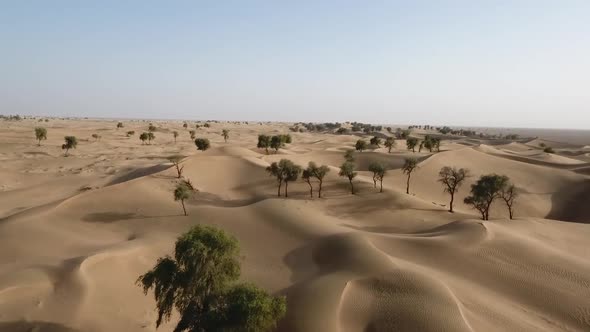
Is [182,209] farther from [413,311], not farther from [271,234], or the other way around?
[413,311]

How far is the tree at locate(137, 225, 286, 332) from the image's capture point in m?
12.3

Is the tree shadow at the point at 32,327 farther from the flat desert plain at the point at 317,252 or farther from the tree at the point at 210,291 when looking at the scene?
the tree at the point at 210,291

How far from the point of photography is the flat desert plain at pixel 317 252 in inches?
614

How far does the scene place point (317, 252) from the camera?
23.0 meters

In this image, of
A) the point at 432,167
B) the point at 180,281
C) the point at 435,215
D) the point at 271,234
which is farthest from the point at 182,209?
the point at 432,167

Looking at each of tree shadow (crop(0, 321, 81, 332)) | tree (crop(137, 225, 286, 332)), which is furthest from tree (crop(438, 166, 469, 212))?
tree shadow (crop(0, 321, 81, 332))

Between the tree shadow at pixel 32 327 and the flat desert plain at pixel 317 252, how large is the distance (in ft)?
0.21

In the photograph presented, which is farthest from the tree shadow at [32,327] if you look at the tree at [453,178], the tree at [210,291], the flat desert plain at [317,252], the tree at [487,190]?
the tree at [487,190]

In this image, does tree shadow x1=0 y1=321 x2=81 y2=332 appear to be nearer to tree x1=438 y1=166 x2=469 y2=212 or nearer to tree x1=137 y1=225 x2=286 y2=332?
tree x1=137 y1=225 x2=286 y2=332

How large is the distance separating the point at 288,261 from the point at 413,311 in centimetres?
933

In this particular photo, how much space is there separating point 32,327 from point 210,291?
24.5 feet

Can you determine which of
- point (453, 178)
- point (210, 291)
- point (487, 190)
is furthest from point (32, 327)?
point (453, 178)

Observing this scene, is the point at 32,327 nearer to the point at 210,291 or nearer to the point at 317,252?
the point at 210,291

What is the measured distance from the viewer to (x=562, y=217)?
38.9 meters
